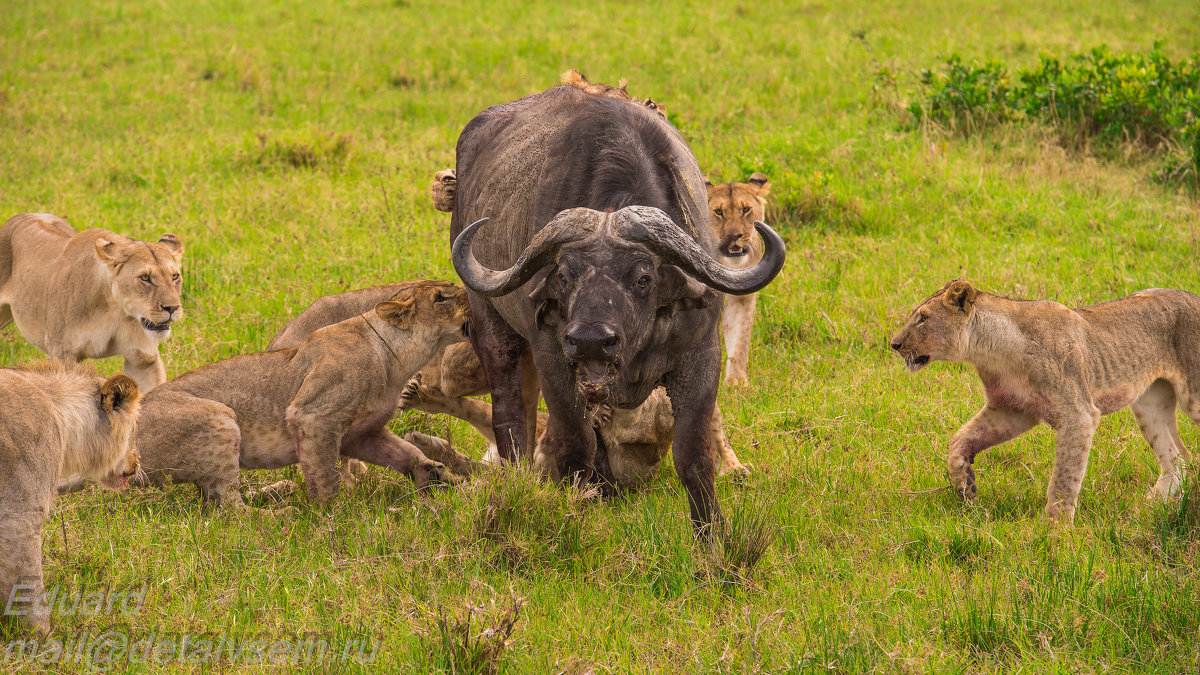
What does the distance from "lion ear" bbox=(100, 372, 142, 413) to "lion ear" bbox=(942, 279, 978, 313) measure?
371cm

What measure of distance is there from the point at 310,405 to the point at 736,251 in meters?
3.07

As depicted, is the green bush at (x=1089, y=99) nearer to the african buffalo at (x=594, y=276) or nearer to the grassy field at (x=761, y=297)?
the grassy field at (x=761, y=297)

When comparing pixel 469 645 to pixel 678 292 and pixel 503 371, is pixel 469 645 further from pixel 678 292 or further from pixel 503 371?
pixel 503 371

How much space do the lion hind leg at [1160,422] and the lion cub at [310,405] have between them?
11.9 feet

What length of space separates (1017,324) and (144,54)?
44.7ft

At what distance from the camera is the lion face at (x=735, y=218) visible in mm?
7430

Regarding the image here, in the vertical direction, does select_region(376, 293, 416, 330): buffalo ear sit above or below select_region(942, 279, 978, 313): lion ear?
below

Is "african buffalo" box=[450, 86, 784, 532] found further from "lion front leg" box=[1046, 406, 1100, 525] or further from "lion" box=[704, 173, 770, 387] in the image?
"lion front leg" box=[1046, 406, 1100, 525]

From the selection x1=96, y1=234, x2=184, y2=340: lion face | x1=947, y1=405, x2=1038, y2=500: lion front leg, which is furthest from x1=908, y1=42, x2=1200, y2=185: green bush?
x1=96, y1=234, x2=184, y2=340: lion face

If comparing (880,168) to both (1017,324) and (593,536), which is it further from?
(593,536)

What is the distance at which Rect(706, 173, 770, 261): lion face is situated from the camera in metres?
7.43

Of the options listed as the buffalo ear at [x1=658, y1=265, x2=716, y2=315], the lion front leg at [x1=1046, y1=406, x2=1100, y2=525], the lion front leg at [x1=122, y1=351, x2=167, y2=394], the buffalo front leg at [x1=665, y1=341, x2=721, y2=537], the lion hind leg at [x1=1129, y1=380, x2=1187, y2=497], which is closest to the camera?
the buffalo ear at [x1=658, y1=265, x2=716, y2=315]

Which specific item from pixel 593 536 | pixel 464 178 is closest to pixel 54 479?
pixel 593 536

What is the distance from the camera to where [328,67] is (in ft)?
49.0
